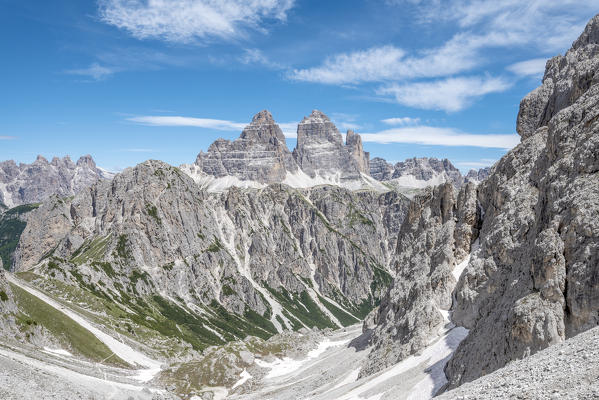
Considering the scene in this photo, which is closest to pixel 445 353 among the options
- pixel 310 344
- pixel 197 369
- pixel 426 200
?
pixel 426 200

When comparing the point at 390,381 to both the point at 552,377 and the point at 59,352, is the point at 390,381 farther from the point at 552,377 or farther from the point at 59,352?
the point at 59,352

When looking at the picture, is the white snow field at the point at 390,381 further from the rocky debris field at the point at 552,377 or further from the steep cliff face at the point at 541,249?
the rocky debris field at the point at 552,377

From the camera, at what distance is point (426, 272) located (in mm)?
95188

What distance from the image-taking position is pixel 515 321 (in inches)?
1683

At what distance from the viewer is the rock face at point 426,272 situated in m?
79.3

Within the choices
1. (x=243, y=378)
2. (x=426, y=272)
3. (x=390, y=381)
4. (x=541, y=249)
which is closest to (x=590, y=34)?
(x=426, y=272)


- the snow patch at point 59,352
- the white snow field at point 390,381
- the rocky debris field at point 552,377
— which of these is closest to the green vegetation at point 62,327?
the snow patch at point 59,352

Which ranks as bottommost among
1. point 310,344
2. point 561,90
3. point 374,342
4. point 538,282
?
point 310,344

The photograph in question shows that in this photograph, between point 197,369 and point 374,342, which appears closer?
point 374,342

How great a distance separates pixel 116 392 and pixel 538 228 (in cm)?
7618

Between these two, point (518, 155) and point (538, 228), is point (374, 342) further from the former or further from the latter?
point (538, 228)

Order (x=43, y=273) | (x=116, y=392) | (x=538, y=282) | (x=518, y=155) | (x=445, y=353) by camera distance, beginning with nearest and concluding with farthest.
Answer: (x=538, y=282)
(x=445, y=353)
(x=518, y=155)
(x=116, y=392)
(x=43, y=273)

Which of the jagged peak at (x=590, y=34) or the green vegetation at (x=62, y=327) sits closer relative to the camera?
the jagged peak at (x=590, y=34)

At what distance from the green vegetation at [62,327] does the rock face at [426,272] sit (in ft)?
261
